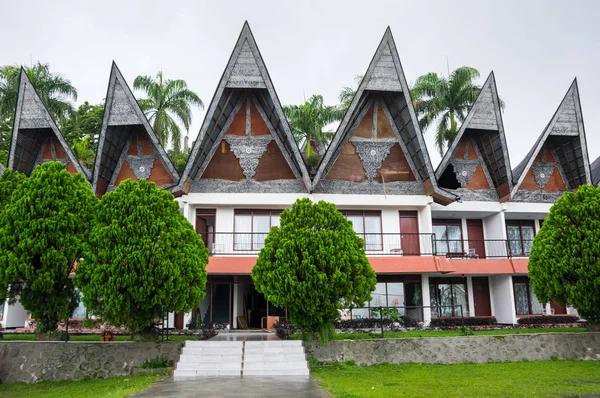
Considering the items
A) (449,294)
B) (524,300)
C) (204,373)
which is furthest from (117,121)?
(524,300)

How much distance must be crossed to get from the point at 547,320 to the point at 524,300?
6.01 feet

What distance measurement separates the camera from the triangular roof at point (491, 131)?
21.3 metres

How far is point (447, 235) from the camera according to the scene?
76.5 ft

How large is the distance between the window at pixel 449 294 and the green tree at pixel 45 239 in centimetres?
→ 1535

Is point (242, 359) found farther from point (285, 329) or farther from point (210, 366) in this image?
point (285, 329)

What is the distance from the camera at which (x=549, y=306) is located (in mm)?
22562

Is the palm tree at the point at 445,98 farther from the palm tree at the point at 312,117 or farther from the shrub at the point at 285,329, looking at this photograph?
the shrub at the point at 285,329

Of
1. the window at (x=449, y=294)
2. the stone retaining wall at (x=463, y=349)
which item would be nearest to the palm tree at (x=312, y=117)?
the window at (x=449, y=294)

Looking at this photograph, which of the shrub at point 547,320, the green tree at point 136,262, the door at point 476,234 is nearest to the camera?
the green tree at point 136,262

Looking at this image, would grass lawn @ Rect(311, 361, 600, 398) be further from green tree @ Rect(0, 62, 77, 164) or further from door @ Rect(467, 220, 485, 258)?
green tree @ Rect(0, 62, 77, 164)

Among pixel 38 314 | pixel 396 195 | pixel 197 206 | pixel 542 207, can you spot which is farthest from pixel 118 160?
pixel 542 207

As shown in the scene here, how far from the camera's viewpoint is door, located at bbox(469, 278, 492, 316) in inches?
885

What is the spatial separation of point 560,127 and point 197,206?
1658cm

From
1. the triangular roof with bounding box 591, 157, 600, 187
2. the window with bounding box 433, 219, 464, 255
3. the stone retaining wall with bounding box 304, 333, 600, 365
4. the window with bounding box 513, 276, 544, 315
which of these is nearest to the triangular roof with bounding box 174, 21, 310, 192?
the window with bounding box 433, 219, 464, 255
